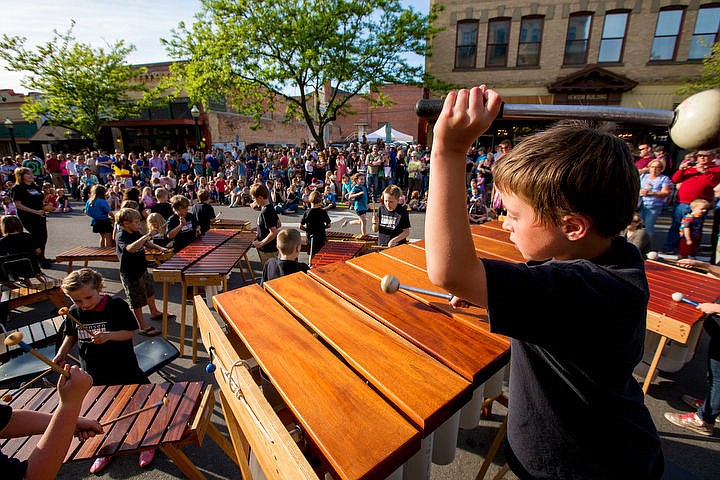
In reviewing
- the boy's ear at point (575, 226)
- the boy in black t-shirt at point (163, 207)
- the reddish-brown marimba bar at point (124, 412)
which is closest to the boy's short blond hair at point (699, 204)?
the boy's ear at point (575, 226)

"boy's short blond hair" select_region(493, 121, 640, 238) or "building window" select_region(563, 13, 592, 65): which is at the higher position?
"building window" select_region(563, 13, 592, 65)

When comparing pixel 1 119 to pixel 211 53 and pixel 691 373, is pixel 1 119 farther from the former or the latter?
pixel 691 373

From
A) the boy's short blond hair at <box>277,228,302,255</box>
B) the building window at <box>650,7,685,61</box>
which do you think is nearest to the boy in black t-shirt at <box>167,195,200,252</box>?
the boy's short blond hair at <box>277,228,302,255</box>

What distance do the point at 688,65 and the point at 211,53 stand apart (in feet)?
68.4

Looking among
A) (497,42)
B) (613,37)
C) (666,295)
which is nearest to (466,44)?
(497,42)

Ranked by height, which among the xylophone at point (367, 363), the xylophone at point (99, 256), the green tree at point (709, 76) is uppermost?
the green tree at point (709, 76)

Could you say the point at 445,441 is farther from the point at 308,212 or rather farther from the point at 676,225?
the point at 676,225

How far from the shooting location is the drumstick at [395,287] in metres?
1.78

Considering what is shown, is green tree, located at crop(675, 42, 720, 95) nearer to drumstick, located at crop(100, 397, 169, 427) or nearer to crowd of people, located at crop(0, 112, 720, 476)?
crowd of people, located at crop(0, 112, 720, 476)

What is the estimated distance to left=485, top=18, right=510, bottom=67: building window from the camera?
15.6 m

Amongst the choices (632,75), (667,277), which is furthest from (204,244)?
(632,75)

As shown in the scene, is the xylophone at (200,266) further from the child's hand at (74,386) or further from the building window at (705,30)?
the building window at (705,30)

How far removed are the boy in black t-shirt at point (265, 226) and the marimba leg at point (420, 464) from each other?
3706 millimetres

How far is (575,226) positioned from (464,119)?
1.27 feet
